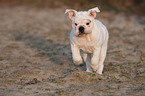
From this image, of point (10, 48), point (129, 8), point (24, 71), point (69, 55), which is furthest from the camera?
point (129, 8)

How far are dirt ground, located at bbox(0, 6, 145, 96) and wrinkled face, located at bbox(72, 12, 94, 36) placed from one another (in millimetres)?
1118

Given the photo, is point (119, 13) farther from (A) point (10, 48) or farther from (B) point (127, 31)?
(A) point (10, 48)

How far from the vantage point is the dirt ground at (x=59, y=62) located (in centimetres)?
511

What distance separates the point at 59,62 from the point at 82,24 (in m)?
2.33

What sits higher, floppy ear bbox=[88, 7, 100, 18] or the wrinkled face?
floppy ear bbox=[88, 7, 100, 18]

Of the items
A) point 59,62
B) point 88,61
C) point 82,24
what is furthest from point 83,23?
point 59,62

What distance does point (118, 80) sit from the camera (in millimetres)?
5766

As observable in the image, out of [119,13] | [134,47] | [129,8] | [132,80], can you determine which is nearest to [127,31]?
[134,47]

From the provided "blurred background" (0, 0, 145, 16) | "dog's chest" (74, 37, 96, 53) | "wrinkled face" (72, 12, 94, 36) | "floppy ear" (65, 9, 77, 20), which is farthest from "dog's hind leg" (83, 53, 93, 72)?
"blurred background" (0, 0, 145, 16)

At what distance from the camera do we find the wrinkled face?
A: 5438mm

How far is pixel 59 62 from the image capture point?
295 inches

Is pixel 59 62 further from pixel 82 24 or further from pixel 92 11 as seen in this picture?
pixel 92 11

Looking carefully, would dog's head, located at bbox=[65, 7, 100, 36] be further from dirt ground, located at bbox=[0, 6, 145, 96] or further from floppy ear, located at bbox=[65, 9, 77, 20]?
dirt ground, located at bbox=[0, 6, 145, 96]

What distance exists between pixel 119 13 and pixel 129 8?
1.77 metres
